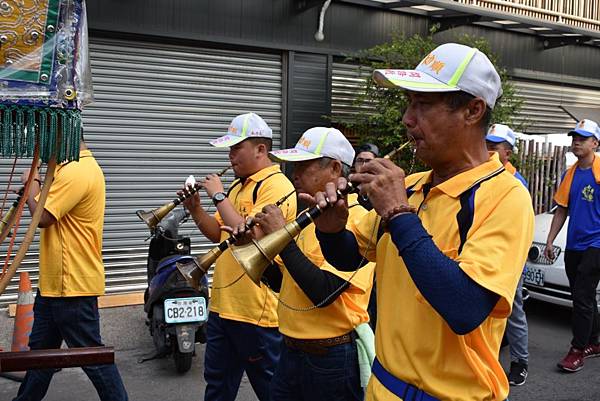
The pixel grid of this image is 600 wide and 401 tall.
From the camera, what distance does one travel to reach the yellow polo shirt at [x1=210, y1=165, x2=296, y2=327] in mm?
3963

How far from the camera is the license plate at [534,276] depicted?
7.41 m

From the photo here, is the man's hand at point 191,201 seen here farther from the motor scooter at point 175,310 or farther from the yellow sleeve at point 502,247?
the yellow sleeve at point 502,247

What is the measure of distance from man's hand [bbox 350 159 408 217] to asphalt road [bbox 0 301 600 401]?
3592 millimetres

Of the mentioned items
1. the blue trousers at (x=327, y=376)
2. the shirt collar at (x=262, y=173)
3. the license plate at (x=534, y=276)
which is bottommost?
the license plate at (x=534, y=276)

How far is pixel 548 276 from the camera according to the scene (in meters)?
7.33

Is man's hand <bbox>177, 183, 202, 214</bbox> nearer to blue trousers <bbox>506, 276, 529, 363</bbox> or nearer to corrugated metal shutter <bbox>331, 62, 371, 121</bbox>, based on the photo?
blue trousers <bbox>506, 276, 529, 363</bbox>

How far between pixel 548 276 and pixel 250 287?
4492mm

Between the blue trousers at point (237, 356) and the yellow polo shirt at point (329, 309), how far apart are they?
28.7 inches

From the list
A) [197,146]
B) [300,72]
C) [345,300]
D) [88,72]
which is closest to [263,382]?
[345,300]

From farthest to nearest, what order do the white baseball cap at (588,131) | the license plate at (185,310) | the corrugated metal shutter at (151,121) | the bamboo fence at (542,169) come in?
the bamboo fence at (542,169) < the corrugated metal shutter at (151,121) < the white baseball cap at (588,131) < the license plate at (185,310)

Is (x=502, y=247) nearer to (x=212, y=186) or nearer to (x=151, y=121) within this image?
(x=212, y=186)

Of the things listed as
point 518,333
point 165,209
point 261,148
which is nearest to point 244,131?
point 261,148

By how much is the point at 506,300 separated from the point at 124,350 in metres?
5.08

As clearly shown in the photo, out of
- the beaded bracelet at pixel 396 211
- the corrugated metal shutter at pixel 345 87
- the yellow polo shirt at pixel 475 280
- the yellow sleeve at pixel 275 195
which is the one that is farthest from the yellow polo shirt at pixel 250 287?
the corrugated metal shutter at pixel 345 87
